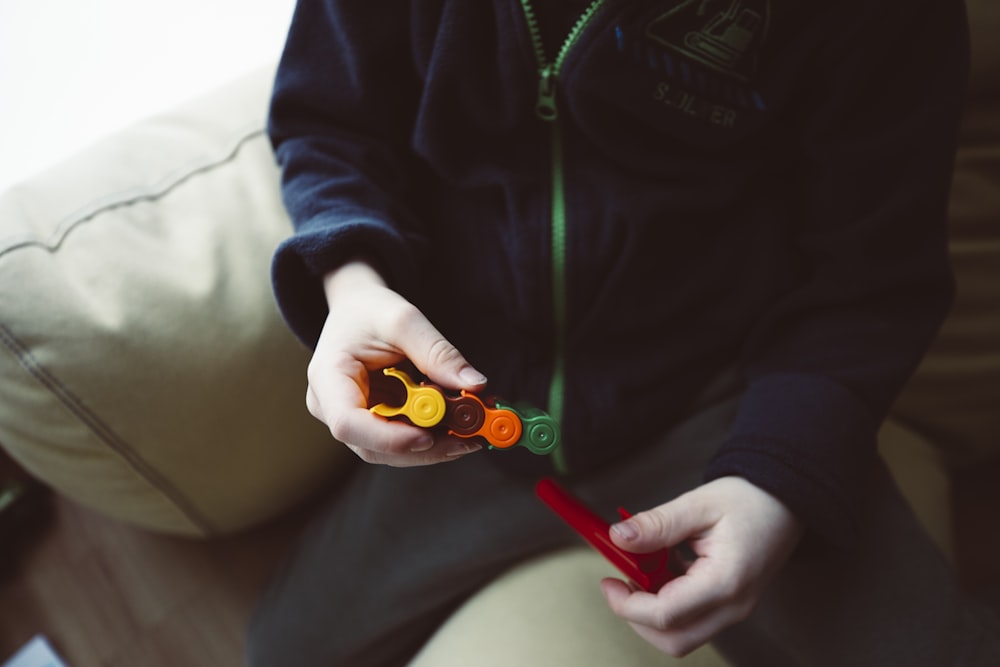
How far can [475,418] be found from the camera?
13.8 inches

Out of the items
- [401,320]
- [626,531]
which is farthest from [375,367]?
[626,531]

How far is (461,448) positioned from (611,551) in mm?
146

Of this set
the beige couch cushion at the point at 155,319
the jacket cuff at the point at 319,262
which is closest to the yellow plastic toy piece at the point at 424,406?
the jacket cuff at the point at 319,262

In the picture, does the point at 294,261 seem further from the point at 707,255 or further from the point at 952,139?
the point at 952,139

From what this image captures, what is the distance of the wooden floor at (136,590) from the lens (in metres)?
0.74

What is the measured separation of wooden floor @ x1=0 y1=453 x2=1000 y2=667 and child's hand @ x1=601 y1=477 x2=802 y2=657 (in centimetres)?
45

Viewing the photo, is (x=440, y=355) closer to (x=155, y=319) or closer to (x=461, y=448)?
(x=461, y=448)

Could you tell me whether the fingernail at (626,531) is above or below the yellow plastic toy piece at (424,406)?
below

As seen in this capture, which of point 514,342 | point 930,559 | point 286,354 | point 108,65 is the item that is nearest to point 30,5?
point 108,65

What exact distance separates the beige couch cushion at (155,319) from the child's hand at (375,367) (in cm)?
15

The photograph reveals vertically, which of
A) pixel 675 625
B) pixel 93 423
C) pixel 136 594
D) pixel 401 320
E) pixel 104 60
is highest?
pixel 104 60

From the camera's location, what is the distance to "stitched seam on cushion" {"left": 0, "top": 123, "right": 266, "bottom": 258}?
50 centimetres

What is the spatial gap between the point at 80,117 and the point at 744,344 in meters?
0.64

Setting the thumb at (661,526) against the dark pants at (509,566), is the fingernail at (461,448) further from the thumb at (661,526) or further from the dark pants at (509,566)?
the dark pants at (509,566)
